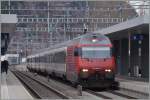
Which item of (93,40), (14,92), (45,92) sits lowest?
(45,92)

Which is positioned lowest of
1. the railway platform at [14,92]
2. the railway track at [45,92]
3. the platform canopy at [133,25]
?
the railway track at [45,92]

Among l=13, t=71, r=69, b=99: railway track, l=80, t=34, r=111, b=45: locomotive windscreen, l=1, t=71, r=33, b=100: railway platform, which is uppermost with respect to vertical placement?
l=80, t=34, r=111, b=45: locomotive windscreen

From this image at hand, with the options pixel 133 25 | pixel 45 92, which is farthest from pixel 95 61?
pixel 133 25

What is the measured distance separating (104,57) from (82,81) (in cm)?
189

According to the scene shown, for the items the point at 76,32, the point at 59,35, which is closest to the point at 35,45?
the point at 59,35

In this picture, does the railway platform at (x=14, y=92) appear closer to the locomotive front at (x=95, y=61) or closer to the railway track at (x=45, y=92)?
the railway track at (x=45, y=92)

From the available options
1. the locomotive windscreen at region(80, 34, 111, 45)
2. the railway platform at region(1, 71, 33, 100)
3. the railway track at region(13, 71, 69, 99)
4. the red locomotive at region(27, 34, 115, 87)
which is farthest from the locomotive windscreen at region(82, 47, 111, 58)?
the railway platform at region(1, 71, 33, 100)

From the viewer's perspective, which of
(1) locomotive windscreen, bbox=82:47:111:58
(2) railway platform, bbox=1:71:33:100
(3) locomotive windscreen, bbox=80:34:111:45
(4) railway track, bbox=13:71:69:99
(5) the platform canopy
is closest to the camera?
(2) railway platform, bbox=1:71:33:100

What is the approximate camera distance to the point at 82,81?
30.3 meters

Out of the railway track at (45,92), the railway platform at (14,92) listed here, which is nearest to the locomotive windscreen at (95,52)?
the railway track at (45,92)

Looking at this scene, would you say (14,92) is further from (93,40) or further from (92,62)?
(93,40)

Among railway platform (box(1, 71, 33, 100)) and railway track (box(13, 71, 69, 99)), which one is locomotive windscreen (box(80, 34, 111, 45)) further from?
railway platform (box(1, 71, 33, 100))

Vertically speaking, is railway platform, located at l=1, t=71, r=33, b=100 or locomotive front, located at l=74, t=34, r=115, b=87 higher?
locomotive front, located at l=74, t=34, r=115, b=87

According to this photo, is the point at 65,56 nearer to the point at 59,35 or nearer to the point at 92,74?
the point at 92,74
